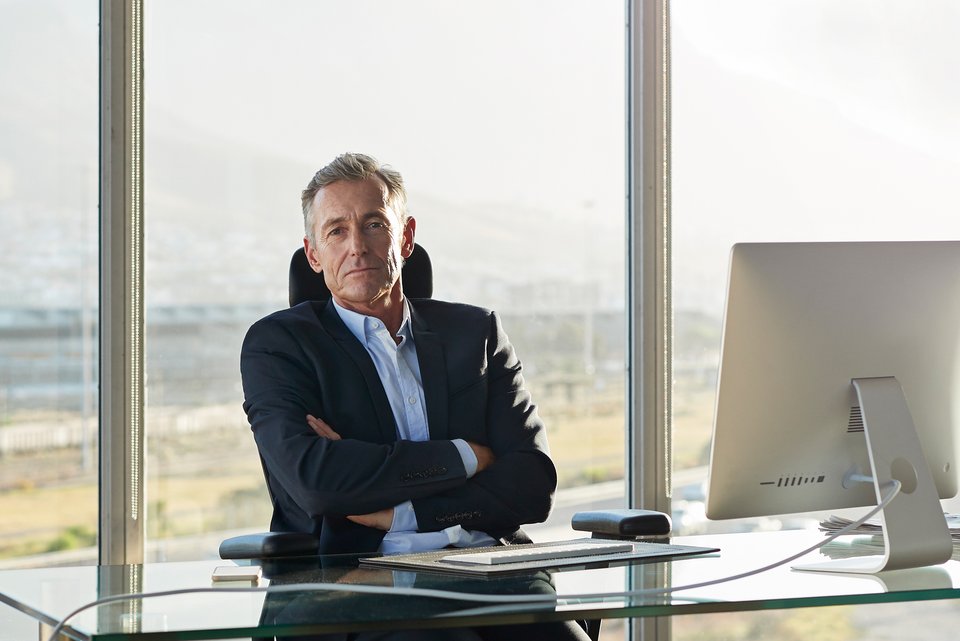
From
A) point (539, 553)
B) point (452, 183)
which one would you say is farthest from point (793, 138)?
point (539, 553)

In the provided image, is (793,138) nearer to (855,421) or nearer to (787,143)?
(787,143)

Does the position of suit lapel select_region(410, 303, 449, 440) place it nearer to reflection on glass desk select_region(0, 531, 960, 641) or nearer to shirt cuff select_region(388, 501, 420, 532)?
shirt cuff select_region(388, 501, 420, 532)

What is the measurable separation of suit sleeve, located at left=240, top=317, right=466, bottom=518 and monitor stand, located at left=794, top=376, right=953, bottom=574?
36.1 inches

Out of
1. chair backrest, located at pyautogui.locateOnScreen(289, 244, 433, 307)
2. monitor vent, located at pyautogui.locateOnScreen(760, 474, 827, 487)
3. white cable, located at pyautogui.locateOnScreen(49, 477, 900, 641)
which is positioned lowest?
white cable, located at pyautogui.locateOnScreen(49, 477, 900, 641)

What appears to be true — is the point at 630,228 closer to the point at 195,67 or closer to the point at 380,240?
the point at 380,240

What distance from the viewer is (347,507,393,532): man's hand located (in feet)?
8.30

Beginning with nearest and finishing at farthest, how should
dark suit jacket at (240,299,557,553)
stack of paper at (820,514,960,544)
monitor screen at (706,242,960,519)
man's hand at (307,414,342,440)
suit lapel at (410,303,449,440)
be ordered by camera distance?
1. monitor screen at (706,242,960,519)
2. stack of paper at (820,514,960,544)
3. dark suit jacket at (240,299,557,553)
4. man's hand at (307,414,342,440)
5. suit lapel at (410,303,449,440)

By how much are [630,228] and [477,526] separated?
1.15m

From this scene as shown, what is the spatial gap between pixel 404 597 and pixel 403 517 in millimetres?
960

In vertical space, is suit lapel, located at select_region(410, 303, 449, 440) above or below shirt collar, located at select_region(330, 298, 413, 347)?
below

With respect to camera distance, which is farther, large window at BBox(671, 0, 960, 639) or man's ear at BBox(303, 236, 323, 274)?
large window at BBox(671, 0, 960, 639)

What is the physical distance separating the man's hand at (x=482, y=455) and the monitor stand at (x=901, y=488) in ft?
3.12

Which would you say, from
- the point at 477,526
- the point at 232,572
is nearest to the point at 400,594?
the point at 232,572

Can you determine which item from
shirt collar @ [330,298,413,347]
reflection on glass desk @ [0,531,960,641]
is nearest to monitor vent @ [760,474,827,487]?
reflection on glass desk @ [0,531,960,641]
